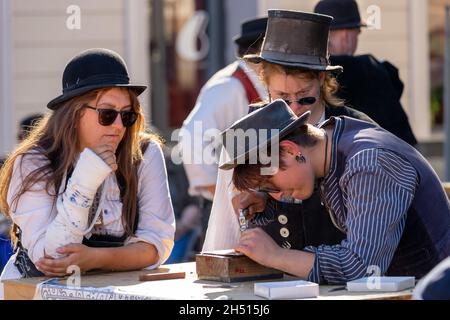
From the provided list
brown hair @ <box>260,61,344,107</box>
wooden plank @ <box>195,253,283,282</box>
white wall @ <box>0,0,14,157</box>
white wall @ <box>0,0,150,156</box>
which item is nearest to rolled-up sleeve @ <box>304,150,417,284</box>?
wooden plank @ <box>195,253,283,282</box>

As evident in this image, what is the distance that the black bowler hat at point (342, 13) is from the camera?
5.76m

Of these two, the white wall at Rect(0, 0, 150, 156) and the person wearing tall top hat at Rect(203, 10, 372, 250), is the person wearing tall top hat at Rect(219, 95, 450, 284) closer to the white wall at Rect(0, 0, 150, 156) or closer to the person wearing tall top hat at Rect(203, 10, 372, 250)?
the person wearing tall top hat at Rect(203, 10, 372, 250)

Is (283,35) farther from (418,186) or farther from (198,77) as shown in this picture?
(198,77)

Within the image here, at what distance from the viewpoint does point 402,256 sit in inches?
149

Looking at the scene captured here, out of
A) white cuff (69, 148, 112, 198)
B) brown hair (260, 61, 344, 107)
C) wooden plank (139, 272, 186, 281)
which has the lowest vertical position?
wooden plank (139, 272, 186, 281)

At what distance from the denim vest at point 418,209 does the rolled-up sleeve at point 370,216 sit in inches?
1.8

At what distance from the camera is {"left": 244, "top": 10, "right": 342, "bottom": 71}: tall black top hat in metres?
4.43

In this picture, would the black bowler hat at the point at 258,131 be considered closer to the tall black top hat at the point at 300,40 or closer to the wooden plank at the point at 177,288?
the wooden plank at the point at 177,288

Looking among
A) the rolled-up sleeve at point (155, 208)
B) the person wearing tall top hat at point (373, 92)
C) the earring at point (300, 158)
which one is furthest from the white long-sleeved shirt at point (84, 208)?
the person wearing tall top hat at point (373, 92)

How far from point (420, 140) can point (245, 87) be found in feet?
15.5

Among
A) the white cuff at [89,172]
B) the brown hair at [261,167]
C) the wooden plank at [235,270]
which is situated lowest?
the wooden plank at [235,270]

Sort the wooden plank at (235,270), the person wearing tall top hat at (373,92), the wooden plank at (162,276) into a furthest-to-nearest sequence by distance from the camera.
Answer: the person wearing tall top hat at (373,92) < the wooden plank at (162,276) < the wooden plank at (235,270)

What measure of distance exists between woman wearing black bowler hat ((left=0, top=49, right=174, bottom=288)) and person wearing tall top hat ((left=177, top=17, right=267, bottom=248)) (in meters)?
1.46

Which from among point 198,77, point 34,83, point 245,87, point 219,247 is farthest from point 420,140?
point 219,247
